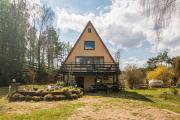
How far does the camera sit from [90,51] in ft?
111

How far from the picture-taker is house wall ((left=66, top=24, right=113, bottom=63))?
33612 mm

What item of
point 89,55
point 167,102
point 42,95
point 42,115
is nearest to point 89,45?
point 89,55

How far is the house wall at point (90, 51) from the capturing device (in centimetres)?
3361

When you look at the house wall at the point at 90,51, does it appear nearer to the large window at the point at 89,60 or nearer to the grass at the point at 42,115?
the large window at the point at 89,60

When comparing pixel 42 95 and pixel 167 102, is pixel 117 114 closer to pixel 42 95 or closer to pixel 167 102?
pixel 42 95

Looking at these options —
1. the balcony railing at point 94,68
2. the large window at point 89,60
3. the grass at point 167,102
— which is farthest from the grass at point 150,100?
the large window at point 89,60

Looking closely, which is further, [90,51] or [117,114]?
[90,51]

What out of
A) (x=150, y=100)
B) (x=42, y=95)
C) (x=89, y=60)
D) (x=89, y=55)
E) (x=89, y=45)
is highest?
(x=89, y=45)

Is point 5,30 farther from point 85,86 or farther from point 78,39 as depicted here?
point 85,86

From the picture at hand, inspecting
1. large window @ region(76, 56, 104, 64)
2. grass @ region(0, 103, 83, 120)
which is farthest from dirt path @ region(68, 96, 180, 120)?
large window @ region(76, 56, 104, 64)

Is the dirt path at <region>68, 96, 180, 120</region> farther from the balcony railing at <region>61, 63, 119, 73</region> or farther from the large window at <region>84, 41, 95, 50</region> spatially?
the large window at <region>84, 41, 95, 50</region>

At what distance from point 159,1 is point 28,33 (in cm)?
3854

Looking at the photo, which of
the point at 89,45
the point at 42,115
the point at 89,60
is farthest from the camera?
the point at 89,45

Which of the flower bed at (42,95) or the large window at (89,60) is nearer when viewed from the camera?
the flower bed at (42,95)
